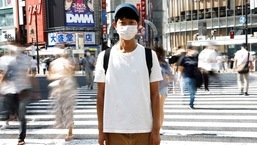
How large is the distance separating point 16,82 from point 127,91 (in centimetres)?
386

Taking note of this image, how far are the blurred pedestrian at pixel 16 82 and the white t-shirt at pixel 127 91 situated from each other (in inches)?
143

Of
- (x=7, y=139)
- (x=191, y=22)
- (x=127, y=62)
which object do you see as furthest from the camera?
(x=191, y=22)

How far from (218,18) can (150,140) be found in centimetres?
4522

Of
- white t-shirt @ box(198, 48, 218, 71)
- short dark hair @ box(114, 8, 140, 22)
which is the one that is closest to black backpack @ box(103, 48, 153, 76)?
short dark hair @ box(114, 8, 140, 22)

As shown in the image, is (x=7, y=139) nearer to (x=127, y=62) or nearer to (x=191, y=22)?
(x=127, y=62)

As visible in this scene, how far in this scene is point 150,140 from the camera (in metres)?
3.21

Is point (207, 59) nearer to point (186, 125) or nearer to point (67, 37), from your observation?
point (186, 125)

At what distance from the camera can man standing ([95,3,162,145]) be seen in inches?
122

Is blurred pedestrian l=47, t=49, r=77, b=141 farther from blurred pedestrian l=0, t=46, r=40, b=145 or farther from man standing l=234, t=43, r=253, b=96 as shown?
man standing l=234, t=43, r=253, b=96

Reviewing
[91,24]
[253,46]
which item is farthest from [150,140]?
[91,24]

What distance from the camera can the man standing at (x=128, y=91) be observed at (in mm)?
3104

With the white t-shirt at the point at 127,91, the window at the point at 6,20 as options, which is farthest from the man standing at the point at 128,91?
the window at the point at 6,20

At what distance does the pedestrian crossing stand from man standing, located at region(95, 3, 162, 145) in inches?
141

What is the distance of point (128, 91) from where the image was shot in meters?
3.10
